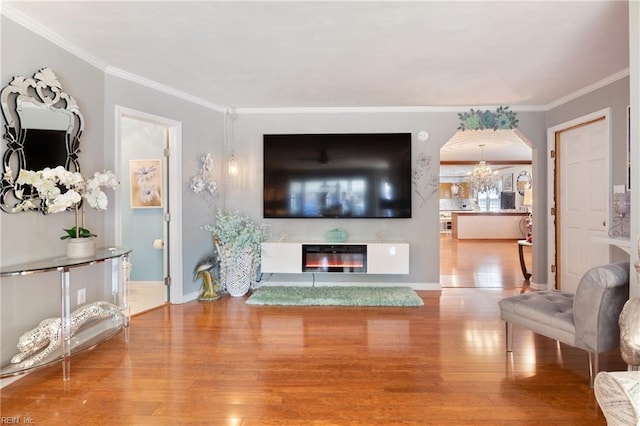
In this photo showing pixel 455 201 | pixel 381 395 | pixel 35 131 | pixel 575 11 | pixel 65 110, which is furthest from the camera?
pixel 455 201

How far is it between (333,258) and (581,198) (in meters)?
3.12

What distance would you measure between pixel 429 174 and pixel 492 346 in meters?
2.44

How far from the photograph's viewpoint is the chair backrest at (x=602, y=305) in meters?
2.01

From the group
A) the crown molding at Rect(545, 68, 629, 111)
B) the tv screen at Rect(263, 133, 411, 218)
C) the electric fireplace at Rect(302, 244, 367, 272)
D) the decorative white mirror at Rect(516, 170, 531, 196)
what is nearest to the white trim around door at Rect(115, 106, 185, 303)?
the tv screen at Rect(263, 133, 411, 218)

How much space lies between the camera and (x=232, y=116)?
461cm

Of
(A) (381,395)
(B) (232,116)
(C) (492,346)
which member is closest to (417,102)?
(B) (232,116)

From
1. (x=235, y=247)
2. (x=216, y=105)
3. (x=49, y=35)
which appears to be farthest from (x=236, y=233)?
(x=49, y=35)

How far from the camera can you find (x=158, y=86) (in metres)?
3.62

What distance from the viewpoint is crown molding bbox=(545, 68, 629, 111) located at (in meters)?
3.33

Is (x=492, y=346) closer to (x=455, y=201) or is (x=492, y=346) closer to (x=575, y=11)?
(x=575, y=11)

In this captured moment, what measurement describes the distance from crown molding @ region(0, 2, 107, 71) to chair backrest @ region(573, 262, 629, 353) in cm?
422

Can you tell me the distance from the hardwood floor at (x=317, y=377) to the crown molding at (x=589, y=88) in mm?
2714

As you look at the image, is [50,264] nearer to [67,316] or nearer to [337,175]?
[67,316]

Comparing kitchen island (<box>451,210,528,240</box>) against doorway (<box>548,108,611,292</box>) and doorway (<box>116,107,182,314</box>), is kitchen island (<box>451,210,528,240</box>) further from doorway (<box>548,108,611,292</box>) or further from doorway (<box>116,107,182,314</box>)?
doorway (<box>116,107,182,314</box>)
